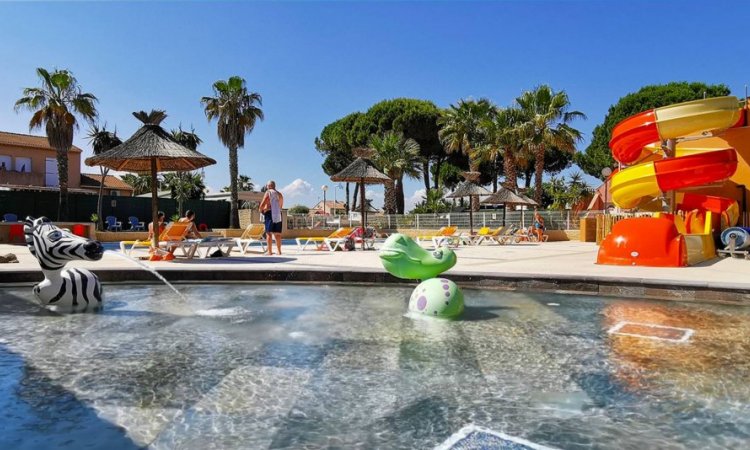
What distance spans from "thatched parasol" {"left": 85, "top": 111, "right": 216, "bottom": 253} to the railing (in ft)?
49.6

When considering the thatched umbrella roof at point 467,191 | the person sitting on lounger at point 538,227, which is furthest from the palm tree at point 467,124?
the thatched umbrella roof at point 467,191

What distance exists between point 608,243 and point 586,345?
24.9ft

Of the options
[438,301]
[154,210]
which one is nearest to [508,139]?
[154,210]

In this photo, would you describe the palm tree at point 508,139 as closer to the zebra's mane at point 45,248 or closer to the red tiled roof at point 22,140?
the zebra's mane at point 45,248

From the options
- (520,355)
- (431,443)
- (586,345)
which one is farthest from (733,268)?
(431,443)

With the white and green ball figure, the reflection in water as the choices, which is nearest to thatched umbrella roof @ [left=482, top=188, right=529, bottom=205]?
the reflection in water

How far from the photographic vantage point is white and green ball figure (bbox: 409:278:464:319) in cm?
560

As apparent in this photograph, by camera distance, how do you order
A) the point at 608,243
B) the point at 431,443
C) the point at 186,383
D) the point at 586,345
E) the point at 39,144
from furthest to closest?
1. the point at 39,144
2. the point at 608,243
3. the point at 586,345
4. the point at 186,383
5. the point at 431,443

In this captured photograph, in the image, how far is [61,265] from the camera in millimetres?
5746

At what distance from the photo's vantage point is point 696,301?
22.7ft

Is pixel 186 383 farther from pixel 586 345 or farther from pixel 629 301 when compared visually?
pixel 629 301

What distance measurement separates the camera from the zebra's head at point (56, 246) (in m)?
5.43

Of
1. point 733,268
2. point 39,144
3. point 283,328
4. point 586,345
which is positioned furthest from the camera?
point 39,144

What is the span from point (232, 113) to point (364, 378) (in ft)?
90.5
